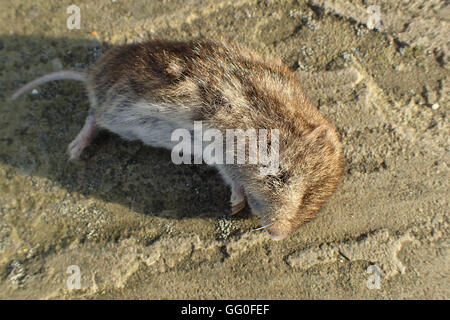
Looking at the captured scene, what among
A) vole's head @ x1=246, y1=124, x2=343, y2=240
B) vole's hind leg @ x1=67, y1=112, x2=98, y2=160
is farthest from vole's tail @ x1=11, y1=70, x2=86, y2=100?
vole's head @ x1=246, y1=124, x2=343, y2=240

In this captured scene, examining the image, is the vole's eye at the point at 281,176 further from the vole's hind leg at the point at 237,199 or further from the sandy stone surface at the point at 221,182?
the sandy stone surface at the point at 221,182

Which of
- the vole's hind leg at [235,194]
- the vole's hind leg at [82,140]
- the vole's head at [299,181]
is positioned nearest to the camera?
the vole's head at [299,181]

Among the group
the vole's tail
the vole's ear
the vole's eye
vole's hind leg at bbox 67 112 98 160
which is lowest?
vole's hind leg at bbox 67 112 98 160

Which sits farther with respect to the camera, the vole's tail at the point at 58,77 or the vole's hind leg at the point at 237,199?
the vole's tail at the point at 58,77

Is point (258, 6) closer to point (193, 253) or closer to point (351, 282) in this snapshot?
point (193, 253)

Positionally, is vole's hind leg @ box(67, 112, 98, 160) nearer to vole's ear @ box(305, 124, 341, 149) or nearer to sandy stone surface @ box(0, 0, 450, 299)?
sandy stone surface @ box(0, 0, 450, 299)

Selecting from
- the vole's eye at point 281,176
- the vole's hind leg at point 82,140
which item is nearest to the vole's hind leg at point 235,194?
the vole's eye at point 281,176

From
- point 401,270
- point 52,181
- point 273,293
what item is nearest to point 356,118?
point 401,270

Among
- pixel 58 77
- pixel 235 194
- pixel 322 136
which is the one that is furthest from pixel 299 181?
pixel 58 77
